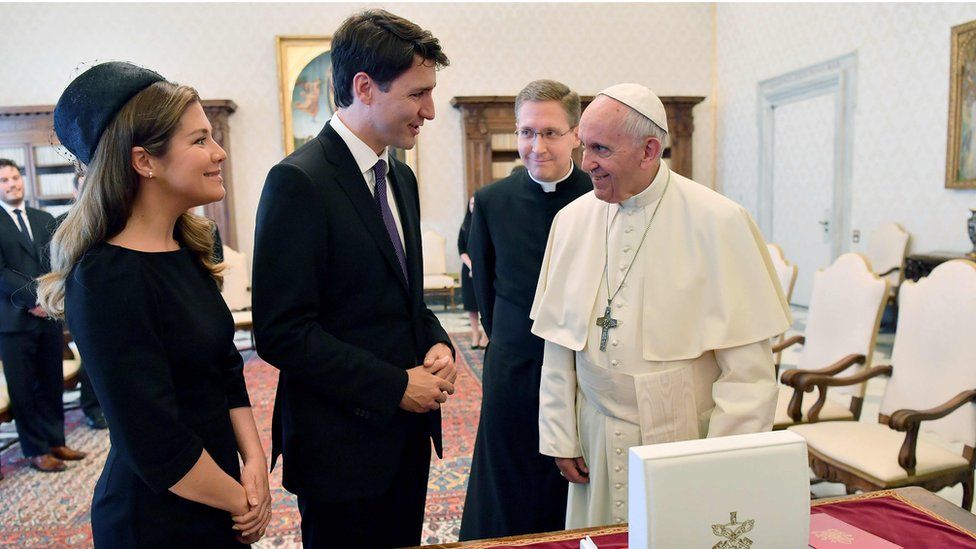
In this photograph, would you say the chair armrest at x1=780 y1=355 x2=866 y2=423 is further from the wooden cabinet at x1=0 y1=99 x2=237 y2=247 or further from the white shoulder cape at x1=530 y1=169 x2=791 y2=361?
the wooden cabinet at x1=0 y1=99 x2=237 y2=247

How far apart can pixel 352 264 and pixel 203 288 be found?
338mm

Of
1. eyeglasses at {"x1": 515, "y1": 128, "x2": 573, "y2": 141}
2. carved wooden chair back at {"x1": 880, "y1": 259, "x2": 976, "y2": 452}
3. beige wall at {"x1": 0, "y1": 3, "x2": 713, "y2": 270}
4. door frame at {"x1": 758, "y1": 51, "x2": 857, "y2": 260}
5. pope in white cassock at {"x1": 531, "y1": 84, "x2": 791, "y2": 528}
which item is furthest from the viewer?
beige wall at {"x1": 0, "y1": 3, "x2": 713, "y2": 270}

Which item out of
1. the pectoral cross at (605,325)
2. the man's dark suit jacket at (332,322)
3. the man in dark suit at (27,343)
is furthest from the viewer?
the man in dark suit at (27,343)

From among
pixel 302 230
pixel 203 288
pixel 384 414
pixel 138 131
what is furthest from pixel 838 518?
pixel 138 131

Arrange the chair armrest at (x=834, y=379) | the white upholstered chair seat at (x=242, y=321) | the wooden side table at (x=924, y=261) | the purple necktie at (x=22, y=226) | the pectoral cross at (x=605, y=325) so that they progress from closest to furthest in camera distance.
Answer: the pectoral cross at (x=605, y=325)
the chair armrest at (x=834, y=379)
the purple necktie at (x=22, y=226)
the wooden side table at (x=924, y=261)
the white upholstered chair seat at (x=242, y=321)

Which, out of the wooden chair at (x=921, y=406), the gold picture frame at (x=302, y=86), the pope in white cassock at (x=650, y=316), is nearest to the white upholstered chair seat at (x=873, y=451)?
the wooden chair at (x=921, y=406)

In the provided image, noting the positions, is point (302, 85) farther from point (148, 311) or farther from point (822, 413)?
point (148, 311)

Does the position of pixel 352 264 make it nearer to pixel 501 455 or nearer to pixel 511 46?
pixel 501 455

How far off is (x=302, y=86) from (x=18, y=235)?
239 inches

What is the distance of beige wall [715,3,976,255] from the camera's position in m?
6.58

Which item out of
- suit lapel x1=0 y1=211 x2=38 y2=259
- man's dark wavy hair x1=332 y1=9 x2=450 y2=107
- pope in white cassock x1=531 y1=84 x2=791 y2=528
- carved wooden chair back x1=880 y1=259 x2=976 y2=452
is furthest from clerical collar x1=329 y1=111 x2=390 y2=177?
suit lapel x1=0 y1=211 x2=38 y2=259

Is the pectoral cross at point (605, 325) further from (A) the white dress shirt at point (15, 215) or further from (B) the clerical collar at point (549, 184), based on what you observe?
(A) the white dress shirt at point (15, 215)

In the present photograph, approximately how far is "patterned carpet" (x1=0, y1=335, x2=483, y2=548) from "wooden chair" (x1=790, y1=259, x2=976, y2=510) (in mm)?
1764

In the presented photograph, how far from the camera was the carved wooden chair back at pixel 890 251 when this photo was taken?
6.90 meters
